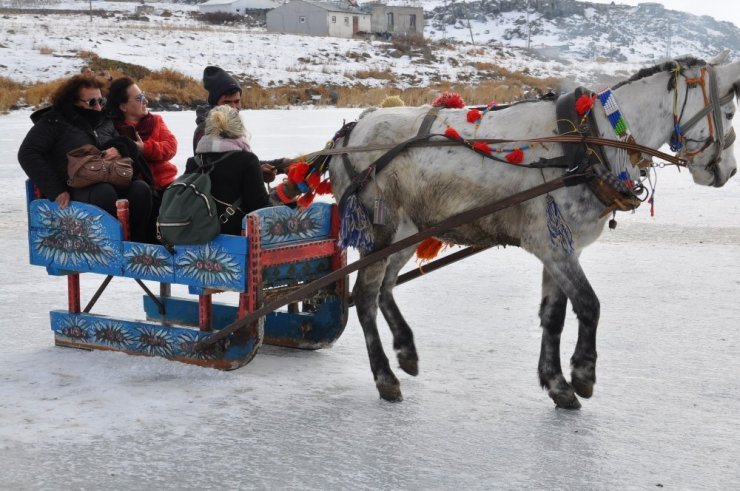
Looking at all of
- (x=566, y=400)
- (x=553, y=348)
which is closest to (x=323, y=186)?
(x=553, y=348)

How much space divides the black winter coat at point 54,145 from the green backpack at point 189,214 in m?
0.81

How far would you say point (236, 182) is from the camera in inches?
215

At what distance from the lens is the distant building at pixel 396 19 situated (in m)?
88.8

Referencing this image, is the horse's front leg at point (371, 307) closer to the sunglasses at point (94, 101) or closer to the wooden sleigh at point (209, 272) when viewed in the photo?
the wooden sleigh at point (209, 272)

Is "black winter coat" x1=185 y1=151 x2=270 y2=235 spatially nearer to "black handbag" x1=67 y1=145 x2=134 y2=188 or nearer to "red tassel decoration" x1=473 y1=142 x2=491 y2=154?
"black handbag" x1=67 y1=145 x2=134 y2=188

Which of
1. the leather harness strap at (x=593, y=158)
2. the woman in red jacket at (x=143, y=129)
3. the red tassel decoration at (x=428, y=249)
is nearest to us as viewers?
the leather harness strap at (x=593, y=158)

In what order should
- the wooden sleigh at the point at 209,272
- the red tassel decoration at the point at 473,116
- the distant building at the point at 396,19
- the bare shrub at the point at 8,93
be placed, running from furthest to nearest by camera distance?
the distant building at the point at 396,19 < the bare shrub at the point at 8,93 < the wooden sleigh at the point at 209,272 < the red tassel decoration at the point at 473,116

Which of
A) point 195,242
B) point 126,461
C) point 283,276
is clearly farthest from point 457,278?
point 126,461

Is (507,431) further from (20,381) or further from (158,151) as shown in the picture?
(158,151)

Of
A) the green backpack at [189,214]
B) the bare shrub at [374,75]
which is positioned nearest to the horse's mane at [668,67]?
the green backpack at [189,214]

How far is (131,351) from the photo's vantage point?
557 centimetres

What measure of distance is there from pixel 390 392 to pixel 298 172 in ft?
4.59

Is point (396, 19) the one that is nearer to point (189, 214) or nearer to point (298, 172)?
point (298, 172)

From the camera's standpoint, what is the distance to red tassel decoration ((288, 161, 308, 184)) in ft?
18.0
